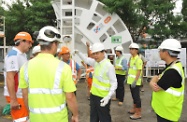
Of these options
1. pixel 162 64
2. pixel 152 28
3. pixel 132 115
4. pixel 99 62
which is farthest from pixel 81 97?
pixel 152 28

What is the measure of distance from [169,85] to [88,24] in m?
9.23

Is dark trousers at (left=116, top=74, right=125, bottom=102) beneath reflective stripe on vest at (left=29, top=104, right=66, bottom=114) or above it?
beneath

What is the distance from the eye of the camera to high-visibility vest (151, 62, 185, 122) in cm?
285

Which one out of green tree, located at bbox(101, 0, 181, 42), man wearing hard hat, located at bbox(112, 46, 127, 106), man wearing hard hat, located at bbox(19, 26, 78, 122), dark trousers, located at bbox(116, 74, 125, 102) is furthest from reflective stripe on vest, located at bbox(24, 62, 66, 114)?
green tree, located at bbox(101, 0, 181, 42)

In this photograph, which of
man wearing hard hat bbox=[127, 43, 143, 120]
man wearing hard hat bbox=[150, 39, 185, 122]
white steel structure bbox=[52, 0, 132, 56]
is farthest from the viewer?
white steel structure bbox=[52, 0, 132, 56]

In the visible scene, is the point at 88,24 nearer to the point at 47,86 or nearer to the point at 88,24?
the point at 88,24

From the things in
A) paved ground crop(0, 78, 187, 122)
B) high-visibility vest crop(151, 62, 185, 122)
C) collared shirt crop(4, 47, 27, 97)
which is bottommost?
paved ground crop(0, 78, 187, 122)

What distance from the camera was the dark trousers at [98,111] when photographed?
3830 millimetres

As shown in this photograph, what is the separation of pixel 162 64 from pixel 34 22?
776 cm

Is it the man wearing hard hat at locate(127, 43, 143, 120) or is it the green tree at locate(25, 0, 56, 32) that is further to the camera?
the green tree at locate(25, 0, 56, 32)

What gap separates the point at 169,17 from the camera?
13.3 meters

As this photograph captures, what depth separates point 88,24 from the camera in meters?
11.7

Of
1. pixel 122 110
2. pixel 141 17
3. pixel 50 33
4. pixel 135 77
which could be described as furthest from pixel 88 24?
pixel 50 33

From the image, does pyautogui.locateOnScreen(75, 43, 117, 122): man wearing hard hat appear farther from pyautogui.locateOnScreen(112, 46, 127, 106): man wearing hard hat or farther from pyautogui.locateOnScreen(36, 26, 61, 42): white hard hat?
pyautogui.locateOnScreen(112, 46, 127, 106): man wearing hard hat
